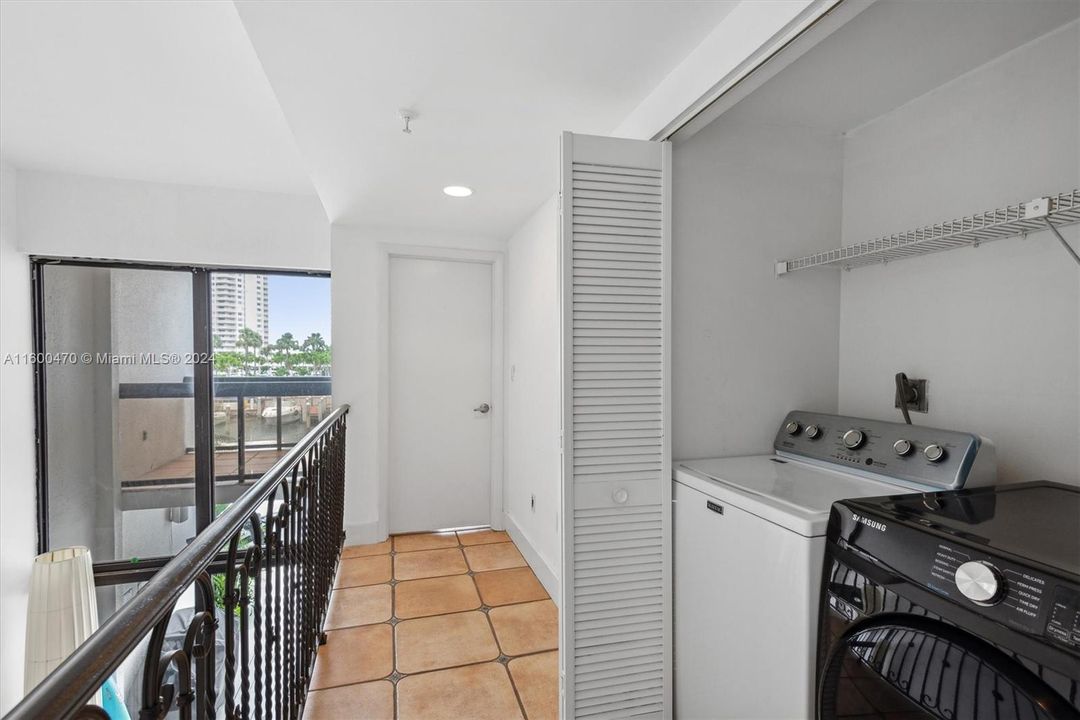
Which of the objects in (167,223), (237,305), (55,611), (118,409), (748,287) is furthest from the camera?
(237,305)

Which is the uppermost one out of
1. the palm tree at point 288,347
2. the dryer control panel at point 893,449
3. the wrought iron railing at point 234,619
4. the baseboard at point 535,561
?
the palm tree at point 288,347

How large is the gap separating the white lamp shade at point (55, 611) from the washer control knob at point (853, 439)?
387 cm

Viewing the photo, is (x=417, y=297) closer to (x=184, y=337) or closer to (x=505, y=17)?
(x=184, y=337)

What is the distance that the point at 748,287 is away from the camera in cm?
175

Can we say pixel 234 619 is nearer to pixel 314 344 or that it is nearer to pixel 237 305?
pixel 314 344

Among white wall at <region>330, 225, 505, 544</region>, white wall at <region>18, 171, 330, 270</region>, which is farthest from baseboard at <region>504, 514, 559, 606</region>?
white wall at <region>18, 171, 330, 270</region>

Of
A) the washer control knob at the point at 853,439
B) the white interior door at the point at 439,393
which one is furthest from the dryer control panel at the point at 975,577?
the white interior door at the point at 439,393

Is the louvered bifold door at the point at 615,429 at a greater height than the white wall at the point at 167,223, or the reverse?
the white wall at the point at 167,223

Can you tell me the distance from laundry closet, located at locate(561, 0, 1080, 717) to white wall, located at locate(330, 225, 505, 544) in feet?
7.07

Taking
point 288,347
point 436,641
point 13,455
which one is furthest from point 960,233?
point 13,455

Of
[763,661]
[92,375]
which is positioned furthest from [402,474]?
[763,661]

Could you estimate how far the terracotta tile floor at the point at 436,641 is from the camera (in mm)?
1831

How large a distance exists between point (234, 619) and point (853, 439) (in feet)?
5.87

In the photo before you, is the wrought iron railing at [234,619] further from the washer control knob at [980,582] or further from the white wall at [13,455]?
the white wall at [13,455]
